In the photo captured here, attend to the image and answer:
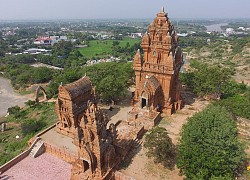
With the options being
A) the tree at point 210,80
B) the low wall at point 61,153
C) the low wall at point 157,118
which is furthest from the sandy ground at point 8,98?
the tree at point 210,80

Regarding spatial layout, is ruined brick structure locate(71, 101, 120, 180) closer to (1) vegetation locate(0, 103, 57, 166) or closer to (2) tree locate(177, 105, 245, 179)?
(2) tree locate(177, 105, 245, 179)

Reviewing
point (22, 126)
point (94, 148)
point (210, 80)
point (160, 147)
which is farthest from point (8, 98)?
point (160, 147)

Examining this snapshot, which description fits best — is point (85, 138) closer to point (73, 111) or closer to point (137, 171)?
point (137, 171)

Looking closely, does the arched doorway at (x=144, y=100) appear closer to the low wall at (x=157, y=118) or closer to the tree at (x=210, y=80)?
the low wall at (x=157, y=118)

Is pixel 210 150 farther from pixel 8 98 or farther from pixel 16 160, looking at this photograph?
pixel 8 98

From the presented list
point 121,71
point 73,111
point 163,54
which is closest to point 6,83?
point 121,71
